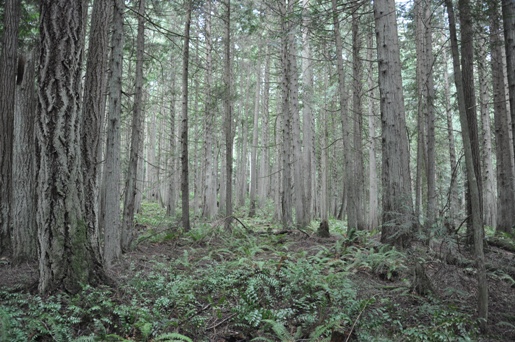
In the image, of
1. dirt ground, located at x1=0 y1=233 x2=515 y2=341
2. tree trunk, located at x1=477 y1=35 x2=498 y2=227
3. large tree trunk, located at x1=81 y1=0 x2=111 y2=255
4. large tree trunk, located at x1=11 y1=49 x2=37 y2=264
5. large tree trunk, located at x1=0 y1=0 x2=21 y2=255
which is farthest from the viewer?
tree trunk, located at x1=477 y1=35 x2=498 y2=227

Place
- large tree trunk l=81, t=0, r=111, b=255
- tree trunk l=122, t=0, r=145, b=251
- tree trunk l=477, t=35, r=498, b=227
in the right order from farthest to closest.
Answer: tree trunk l=477, t=35, r=498, b=227, tree trunk l=122, t=0, r=145, b=251, large tree trunk l=81, t=0, r=111, b=255

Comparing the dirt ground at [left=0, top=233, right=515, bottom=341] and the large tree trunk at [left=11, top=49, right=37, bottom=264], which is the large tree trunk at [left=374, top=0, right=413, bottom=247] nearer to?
the dirt ground at [left=0, top=233, right=515, bottom=341]

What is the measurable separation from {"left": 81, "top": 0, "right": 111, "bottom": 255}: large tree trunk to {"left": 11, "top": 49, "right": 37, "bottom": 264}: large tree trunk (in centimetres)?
167

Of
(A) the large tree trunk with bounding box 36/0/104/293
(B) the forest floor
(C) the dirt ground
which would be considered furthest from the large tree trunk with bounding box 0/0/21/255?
(A) the large tree trunk with bounding box 36/0/104/293

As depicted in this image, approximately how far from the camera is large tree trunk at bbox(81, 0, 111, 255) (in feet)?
17.7

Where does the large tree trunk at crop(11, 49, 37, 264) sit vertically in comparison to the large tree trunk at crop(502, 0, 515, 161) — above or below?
below

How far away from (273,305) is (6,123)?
6.85 meters

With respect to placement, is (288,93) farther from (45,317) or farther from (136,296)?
(45,317)

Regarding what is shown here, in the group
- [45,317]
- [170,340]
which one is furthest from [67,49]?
[170,340]

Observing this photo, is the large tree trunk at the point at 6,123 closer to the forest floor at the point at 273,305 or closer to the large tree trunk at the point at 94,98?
the forest floor at the point at 273,305

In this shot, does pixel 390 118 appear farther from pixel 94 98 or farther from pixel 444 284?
pixel 94 98

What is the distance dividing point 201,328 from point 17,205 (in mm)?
5159

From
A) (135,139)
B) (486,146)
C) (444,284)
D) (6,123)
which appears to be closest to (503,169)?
(486,146)

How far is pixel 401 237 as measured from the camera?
6.98 metres
